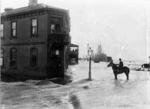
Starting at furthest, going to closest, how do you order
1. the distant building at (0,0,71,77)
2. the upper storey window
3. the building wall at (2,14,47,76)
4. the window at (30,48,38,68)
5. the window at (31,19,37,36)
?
the window at (31,19,37,36)
the window at (30,48,38,68)
the upper storey window
the building wall at (2,14,47,76)
the distant building at (0,0,71,77)

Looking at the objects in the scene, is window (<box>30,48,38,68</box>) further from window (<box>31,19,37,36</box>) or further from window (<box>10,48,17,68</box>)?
window (<box>10,48,17,68</box>)

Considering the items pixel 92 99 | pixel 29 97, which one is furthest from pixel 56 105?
pixel 29 97

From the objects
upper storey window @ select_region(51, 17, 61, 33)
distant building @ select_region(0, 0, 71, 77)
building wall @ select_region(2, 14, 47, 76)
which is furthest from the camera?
upper storey window @ select_region(51, 17, 61, 33)

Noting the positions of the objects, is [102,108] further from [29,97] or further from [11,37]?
[11,37]

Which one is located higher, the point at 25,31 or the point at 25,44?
the point at 25,31

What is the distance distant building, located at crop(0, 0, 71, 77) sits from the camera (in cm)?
2605

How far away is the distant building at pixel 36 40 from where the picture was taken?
85.5 feet

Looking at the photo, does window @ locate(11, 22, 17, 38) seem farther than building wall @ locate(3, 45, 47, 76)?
Yes

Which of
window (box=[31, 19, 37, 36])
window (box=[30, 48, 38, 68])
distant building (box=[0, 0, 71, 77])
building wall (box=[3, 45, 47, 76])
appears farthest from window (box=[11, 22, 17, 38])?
window (box=[30, 48, 38, 68])

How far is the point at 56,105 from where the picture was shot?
1337 cm

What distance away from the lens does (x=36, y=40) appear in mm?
26938

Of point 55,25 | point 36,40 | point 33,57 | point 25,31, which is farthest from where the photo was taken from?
point 25,31

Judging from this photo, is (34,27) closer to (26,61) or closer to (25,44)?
(25,44)

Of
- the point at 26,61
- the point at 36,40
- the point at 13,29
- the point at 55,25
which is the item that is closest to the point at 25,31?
the point at 36,40
